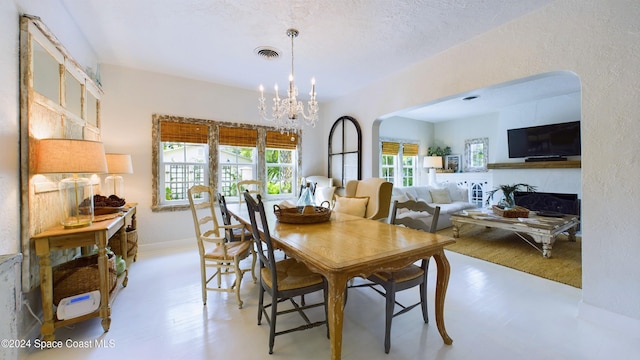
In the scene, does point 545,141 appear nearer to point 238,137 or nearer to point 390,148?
point 390,148

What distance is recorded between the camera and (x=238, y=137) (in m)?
4.43

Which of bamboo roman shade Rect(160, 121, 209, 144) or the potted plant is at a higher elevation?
bamboo roman shade Rect(160, 121, 209, 144)

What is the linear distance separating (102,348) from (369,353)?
1822mm

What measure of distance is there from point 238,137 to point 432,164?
16.8 ft

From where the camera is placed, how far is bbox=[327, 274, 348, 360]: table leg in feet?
4.25

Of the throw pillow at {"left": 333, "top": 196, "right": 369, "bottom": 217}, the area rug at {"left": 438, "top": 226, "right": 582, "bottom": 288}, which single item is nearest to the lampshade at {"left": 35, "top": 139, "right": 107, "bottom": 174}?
the throw pillow at {"left": 333, "top": 196, "right": 369, "bottom": 217}

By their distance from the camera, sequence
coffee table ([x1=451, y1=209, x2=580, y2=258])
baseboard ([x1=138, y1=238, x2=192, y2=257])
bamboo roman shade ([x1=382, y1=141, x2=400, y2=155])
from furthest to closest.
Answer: bamboo roman shade ([x1=382, y1=141, x2=400, y2=155]), baseboard ([x1=138, y1=238, x2=192, y2=257]), coffee table ([x1=451, y1=209, x2=580, y2=258])

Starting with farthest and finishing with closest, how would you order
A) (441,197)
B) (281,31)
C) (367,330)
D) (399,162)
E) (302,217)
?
(399,162)
(441,197)
(281,31)
(302,217)
(367,330)

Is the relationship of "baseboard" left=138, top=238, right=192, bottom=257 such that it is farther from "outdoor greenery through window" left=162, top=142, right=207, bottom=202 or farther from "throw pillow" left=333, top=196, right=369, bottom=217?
"throw pillow" left=333, top=196, right=369, bottom=217

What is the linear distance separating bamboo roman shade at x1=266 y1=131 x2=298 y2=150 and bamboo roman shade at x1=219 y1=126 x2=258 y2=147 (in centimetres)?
27

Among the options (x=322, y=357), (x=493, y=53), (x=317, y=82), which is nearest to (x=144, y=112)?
(x=317, y=82)

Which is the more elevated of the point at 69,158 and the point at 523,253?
the point at 69,158

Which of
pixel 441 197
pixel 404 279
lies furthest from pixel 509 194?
pixel 404 279

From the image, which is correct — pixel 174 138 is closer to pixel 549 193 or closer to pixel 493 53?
pixel 493 53
